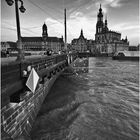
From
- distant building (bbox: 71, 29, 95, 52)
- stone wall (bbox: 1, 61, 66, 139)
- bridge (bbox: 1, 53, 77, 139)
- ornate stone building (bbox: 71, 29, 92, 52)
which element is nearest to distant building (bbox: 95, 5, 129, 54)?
distant building (bbox: 71, 29, 95, 52)

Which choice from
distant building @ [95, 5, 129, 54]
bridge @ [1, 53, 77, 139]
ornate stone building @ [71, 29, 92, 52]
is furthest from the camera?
ornate stone building @ [71, 29, 92, 52]

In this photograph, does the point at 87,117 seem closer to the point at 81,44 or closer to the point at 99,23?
the point at 81,44

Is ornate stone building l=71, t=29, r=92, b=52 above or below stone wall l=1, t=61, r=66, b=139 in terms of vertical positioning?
above

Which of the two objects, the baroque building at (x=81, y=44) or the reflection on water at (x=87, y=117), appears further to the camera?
the baroque building at (x=81, y=44)

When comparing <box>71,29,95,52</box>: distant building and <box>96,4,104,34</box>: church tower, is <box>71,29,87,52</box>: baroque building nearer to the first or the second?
<box>71,29,95,52</box>: distant building

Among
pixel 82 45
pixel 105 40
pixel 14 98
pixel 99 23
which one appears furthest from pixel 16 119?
pixel 99 23

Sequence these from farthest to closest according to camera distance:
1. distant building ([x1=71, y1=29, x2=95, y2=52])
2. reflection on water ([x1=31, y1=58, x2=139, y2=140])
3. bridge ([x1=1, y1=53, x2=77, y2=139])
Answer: distant building ([x1=71, y1=29, x2=95, y2=52]) → reflection on water ([x1=31, y1=58, x2=139, y2=140]) → bridge ([x1=1, y1=53, x2=77, y2=139])

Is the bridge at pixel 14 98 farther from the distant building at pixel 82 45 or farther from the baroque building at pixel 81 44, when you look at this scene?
the baroque building at pixel 81 44

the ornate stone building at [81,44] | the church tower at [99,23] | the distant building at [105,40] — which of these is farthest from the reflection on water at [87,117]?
the church tower at [99,23]

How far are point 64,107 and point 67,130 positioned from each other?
2.88m

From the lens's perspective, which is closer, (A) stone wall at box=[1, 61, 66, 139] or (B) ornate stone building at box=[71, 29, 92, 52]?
(A) stone wall at box=[1, 61, 66, 139]

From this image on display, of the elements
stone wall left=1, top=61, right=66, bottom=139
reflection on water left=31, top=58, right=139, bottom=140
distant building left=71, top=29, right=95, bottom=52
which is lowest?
reflection on water left=31, top=58, right=139, bottom=140

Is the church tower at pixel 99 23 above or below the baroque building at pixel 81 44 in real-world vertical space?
above

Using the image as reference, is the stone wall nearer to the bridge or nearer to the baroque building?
the bridge
